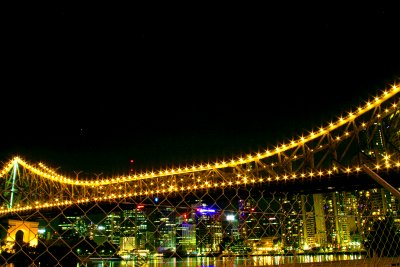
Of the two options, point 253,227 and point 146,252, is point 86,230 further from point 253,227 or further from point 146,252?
point 253,227

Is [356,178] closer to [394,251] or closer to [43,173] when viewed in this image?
[394,251]

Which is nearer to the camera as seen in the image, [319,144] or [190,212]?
[190,212]

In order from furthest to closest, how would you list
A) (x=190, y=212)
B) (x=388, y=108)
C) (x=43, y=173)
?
(x=43, y=173), (x=388, y=108), (x=190, y=212)

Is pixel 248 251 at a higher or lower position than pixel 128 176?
lower

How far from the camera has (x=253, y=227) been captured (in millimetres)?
3541

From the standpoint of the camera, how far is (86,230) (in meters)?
3.07

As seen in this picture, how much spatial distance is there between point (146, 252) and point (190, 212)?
1.63 feet

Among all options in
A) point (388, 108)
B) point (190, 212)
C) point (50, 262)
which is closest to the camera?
point (190, 212)

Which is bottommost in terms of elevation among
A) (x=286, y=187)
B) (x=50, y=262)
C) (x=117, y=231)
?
(x=50, y=262)

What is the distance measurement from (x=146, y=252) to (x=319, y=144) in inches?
1528

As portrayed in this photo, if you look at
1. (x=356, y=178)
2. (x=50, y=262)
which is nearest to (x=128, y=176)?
(x=356, y=178)

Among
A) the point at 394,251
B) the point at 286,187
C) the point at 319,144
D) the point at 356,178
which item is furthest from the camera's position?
the point at 319,144

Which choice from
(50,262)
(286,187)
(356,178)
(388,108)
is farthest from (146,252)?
(388,108)

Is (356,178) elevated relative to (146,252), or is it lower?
elevated
